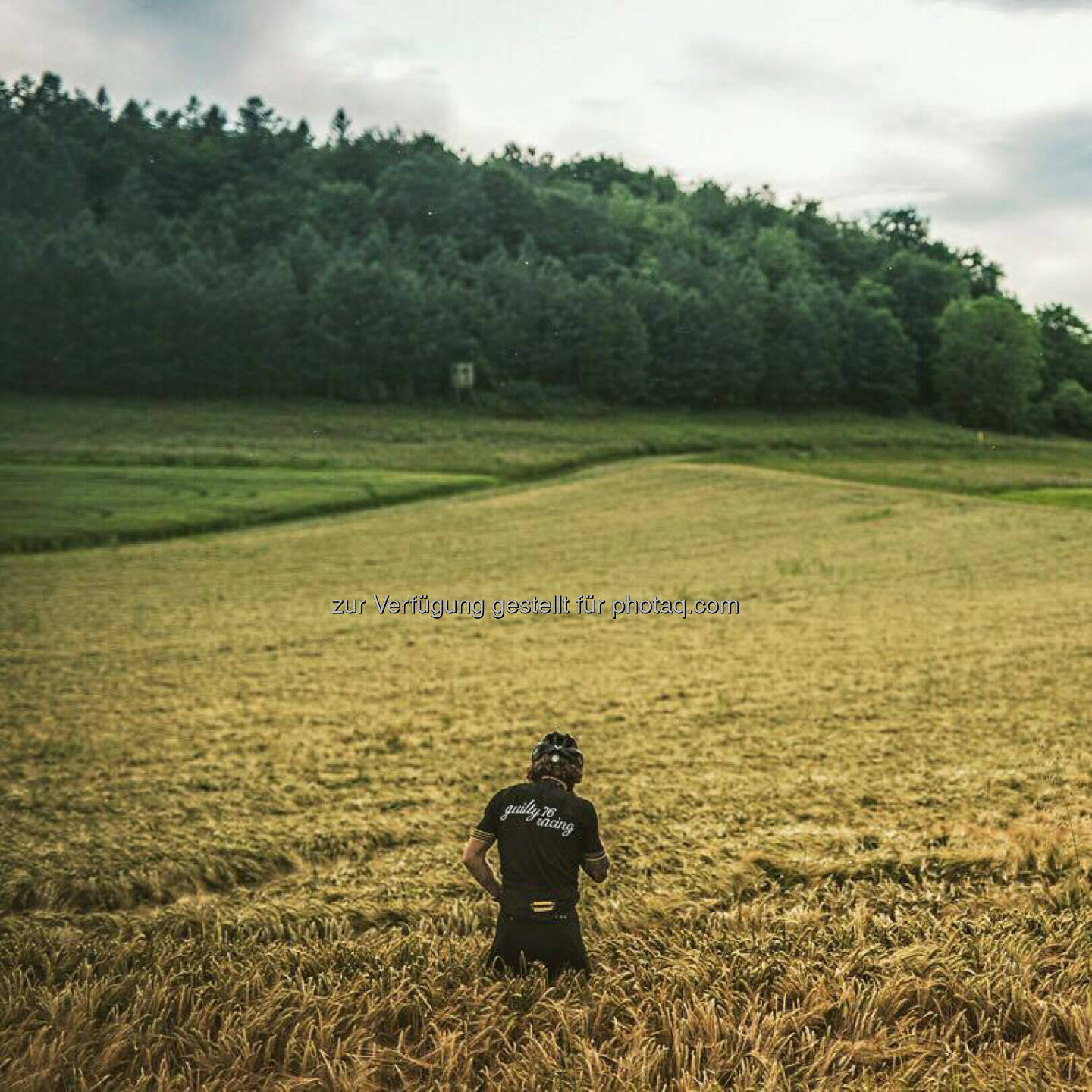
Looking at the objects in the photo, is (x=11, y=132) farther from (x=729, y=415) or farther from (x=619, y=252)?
(x=729, y=415)

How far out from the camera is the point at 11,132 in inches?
4456

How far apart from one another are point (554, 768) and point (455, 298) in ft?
296

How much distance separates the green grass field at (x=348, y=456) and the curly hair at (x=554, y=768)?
36.2 meters

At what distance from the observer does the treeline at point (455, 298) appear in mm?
79625

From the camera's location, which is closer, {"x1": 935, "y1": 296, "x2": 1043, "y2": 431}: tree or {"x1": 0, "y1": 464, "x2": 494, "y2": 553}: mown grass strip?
{"x1": 0, "y1": 464, "x2": 494, "y2": 553}: mown grass strip

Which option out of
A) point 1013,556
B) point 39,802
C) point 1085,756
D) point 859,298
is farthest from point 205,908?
point 859,298

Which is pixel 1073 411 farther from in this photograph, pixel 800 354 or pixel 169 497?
pixel 169 497

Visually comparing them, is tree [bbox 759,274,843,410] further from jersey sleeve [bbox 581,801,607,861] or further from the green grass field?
jersey sleeve [bbox 581,801,607,861]

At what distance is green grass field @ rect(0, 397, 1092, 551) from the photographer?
41.9 metres

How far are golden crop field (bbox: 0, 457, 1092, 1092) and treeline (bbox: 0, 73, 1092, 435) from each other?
59.7m

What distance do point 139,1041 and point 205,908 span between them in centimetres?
325

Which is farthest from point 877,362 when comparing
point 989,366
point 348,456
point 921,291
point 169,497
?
point 169,497

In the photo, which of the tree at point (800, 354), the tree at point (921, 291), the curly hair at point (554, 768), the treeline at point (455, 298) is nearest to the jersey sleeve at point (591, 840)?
the curly hair at point (554, 768)

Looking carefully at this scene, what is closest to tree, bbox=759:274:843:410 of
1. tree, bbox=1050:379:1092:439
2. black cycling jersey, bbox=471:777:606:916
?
tree, bbox=1050:379:1092:439
